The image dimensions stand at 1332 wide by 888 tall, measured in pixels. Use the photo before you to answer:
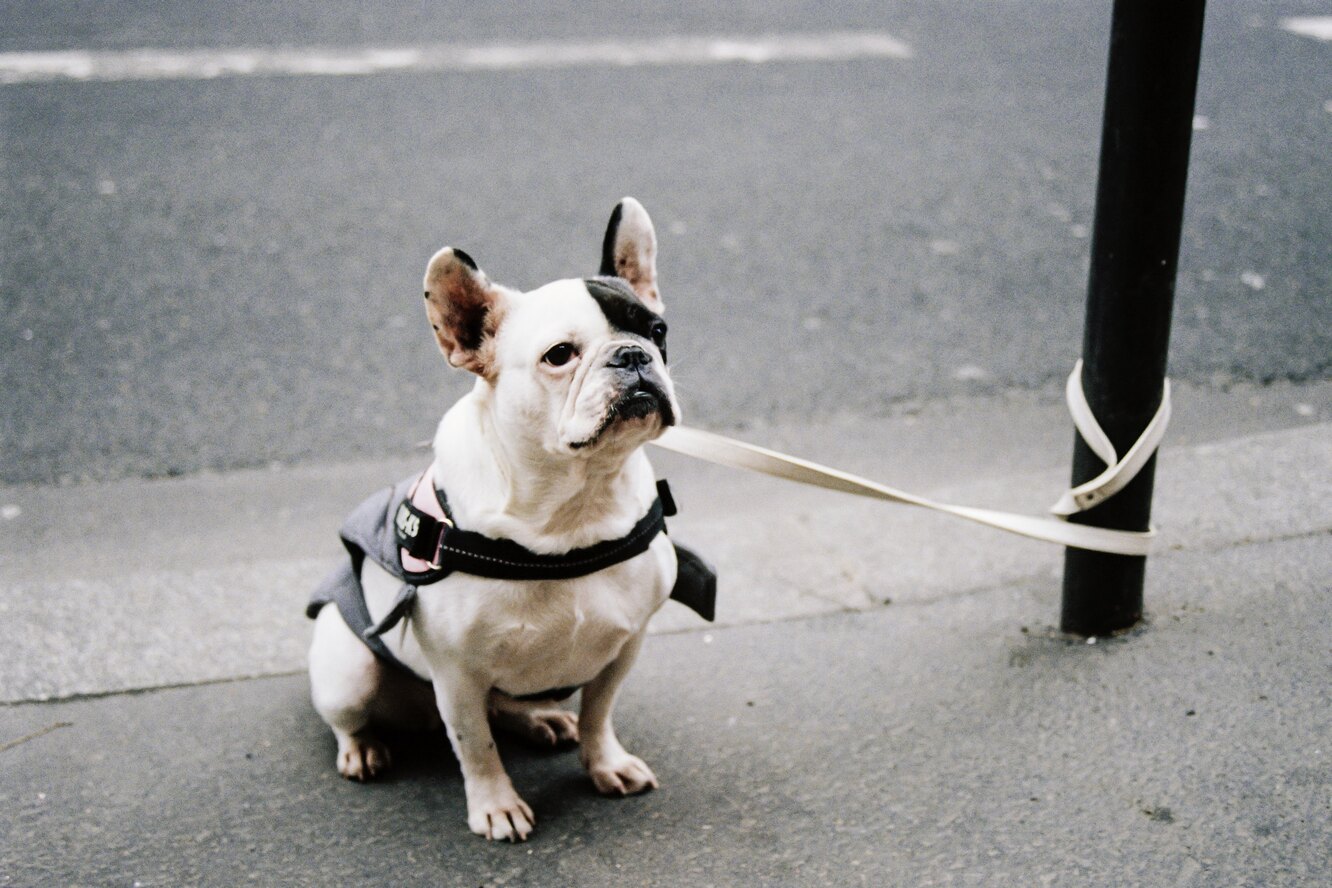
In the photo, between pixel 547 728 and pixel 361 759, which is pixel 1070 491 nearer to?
pixel 547 728

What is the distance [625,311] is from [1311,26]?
7.77 metres

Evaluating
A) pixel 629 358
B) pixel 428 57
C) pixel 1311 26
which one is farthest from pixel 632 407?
pixel 1311 26

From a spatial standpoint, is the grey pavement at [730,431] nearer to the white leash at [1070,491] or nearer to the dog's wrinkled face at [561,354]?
the white leash at [1070,491]

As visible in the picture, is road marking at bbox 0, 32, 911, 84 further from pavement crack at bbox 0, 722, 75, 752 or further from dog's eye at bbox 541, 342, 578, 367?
dog's eye at bbox 541, 342, 578, 367

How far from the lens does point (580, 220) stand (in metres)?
5.98

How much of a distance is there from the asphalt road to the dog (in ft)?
6.34

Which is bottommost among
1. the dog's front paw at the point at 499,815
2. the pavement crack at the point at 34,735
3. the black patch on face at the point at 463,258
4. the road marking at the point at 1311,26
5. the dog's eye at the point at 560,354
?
the pavement crack at the point at 34,735

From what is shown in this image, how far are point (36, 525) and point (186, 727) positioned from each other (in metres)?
1.40

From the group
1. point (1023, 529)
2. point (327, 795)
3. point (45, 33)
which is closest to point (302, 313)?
point (327, 795)

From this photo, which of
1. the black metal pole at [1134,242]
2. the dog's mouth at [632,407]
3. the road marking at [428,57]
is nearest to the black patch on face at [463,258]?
the dog's mouth at [632,407]

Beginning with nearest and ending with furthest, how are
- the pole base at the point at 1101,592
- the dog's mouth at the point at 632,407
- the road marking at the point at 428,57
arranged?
the dog's mouth at the point at 632,407 → the pole base at the point at 1101,592 → the road marking at the point at 428,57

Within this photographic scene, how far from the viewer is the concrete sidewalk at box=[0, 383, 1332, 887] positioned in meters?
2.54

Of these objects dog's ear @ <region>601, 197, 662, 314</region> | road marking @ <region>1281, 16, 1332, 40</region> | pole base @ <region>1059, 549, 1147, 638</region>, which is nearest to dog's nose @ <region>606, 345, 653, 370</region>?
dog's ear @ <region>601, 197, 662, 314</region>

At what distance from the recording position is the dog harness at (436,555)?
2.43 m
